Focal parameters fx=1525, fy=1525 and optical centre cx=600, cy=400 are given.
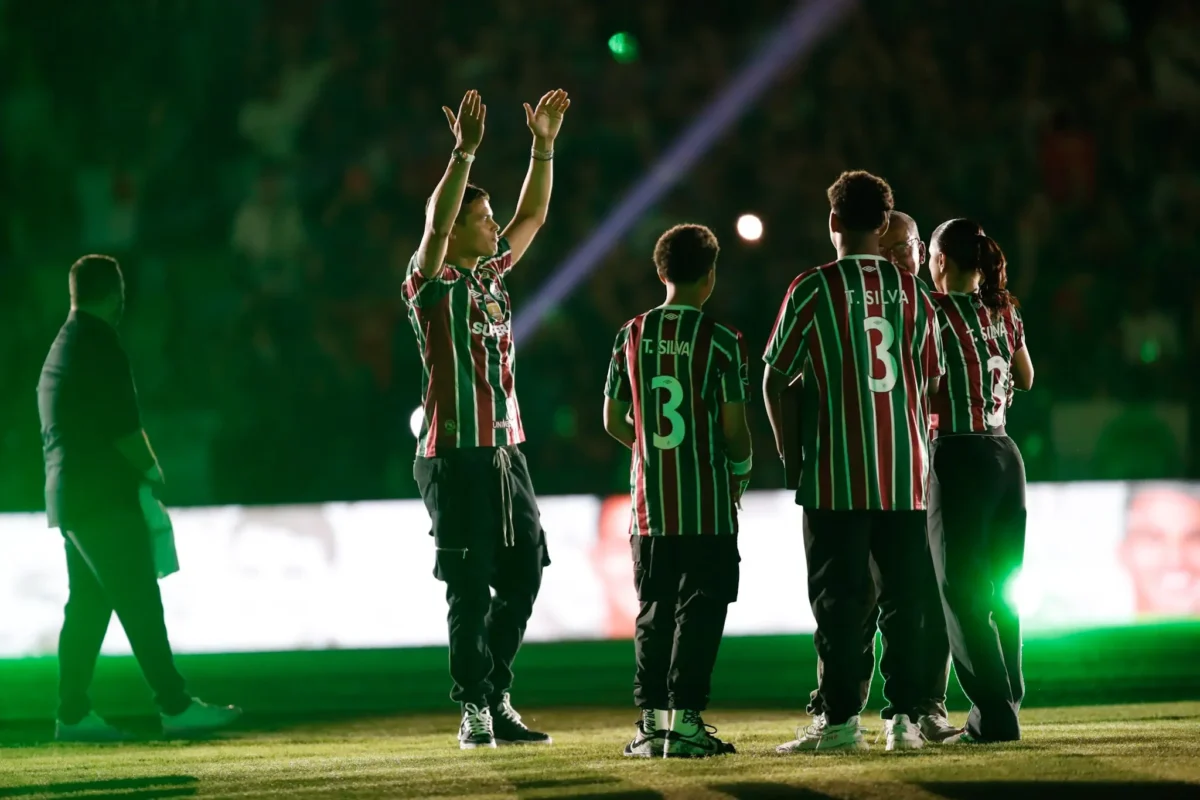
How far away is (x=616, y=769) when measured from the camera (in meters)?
4.93

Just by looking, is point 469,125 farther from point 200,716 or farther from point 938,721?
point 200,716

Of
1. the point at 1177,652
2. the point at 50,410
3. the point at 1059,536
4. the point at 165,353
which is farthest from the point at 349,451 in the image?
the point at 1177,652

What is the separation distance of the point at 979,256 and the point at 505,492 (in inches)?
77.1

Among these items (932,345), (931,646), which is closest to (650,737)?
(931,646)

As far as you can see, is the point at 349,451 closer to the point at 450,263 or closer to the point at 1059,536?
the point at 1059,536

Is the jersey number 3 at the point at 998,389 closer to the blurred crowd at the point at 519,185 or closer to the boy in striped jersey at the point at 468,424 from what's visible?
the boy in striped jersey at the point at 468,424

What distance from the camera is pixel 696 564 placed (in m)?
5.18

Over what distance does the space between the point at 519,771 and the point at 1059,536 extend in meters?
5.84

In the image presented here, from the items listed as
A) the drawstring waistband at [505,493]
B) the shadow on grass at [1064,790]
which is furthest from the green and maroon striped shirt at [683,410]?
the shadow on grass at [1064,790]

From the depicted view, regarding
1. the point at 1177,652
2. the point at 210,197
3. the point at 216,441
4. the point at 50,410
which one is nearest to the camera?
the point at 50,410

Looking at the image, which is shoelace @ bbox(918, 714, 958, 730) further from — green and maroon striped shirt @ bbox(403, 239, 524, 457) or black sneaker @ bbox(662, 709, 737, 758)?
green and maroon striped shirt @ bbox(403, 239, 524, 457)

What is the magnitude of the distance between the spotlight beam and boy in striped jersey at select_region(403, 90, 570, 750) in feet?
19.7

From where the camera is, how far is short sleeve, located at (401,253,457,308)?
5.65 meters

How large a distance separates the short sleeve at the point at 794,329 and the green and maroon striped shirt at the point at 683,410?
0.41ft
